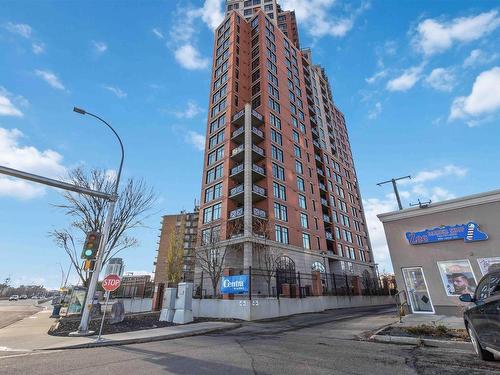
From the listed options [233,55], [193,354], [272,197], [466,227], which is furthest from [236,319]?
[233,55]

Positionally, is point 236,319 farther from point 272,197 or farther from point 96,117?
point 272,197

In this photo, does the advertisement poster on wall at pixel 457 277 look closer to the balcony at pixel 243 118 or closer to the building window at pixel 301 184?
the building window at pixel 301 184

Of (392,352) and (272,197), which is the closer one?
(392,352)

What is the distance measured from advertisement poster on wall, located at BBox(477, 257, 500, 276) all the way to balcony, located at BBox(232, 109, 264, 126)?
97.5 ft

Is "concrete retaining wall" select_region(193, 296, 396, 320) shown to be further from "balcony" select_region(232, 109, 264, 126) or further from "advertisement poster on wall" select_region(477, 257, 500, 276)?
"balcony" select_region(232, 109, 264, 126)

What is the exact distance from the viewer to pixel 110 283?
11.0 m

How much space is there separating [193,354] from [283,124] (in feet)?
123

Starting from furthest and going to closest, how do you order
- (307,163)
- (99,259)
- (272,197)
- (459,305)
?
1. (307,163)
2. (272,197)
3. (459,305)
4. (99,259)

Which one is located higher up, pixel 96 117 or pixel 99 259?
pixel 96 117

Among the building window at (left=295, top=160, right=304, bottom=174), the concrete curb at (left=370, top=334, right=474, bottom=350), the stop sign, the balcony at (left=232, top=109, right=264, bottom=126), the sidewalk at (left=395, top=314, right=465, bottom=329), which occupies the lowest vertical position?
the concrete curb at (left=370, top=334, right=474, bottom=350)

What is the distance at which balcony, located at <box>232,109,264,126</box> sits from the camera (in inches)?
1446

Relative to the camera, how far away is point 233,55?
42344 mm

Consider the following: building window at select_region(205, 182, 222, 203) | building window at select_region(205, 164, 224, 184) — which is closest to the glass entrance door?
building window at select_region(205, 182, 222, 203)

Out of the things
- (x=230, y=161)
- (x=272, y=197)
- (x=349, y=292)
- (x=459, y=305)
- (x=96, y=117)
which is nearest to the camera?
(x=459, y=305)
